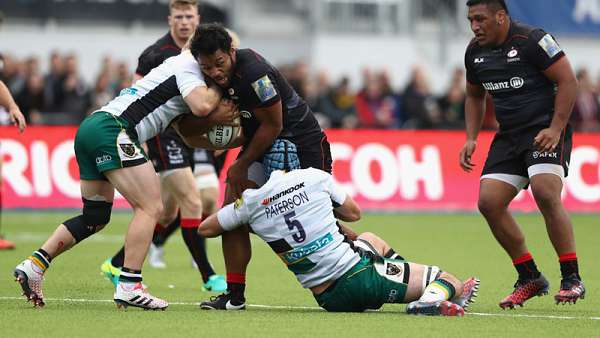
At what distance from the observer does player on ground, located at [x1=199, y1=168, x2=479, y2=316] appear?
8664 mm

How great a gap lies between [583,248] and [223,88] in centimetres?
762

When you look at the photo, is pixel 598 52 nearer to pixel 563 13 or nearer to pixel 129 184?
pixel 563 13

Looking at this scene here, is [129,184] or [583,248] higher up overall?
[129,184]

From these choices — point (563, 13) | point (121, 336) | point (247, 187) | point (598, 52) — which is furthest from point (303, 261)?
point (598, 52)

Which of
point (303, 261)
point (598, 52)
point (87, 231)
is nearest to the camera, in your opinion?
point (303, 261)

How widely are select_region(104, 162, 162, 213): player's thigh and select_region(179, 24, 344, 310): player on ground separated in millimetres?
480

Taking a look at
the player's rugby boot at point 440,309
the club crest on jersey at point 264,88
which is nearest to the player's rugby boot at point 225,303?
the player's rugby boot at point 440,309

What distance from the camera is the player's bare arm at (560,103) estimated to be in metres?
9.42

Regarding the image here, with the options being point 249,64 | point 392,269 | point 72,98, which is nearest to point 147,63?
point 249,64

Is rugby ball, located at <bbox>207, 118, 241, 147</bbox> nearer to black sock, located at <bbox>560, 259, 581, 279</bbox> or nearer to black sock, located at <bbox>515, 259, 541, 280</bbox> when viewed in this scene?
black sock, located at <bbox>515, 259, 541, 280</bbox>

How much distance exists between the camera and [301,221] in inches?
340

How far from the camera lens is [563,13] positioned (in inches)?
1133

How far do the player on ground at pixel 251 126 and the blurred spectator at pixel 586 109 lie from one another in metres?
15.4

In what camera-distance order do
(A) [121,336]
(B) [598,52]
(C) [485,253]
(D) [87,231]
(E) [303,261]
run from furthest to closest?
1. (B) [598,52]
2. (C) [485,253]
3. (D) [87,231]
4. (E) [303,261]
5. (A) [121,336]
